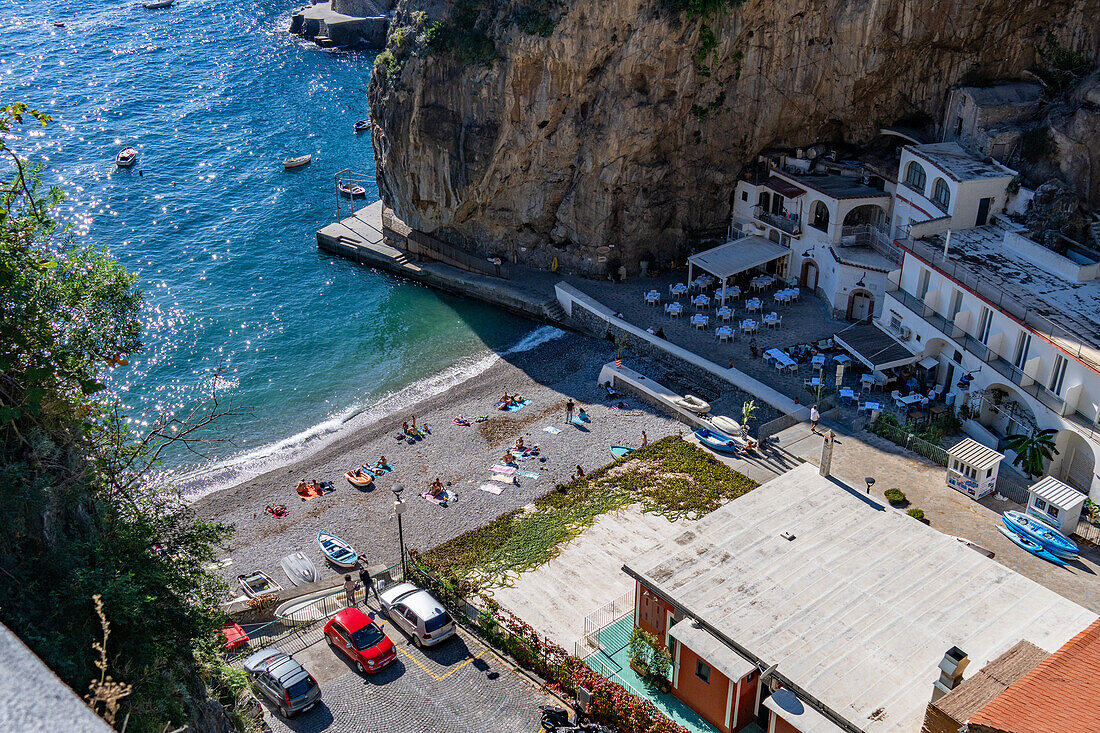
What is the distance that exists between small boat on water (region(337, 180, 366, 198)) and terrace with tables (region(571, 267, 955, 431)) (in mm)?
20853

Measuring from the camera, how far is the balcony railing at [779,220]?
4566 cm

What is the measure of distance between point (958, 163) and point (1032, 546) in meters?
19.0

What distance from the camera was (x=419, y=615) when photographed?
26.2 meters

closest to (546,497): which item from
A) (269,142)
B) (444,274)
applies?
(444,274)

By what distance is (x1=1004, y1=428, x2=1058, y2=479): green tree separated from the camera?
3136 cm

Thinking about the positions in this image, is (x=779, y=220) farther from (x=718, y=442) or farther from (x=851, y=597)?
(x=851, y=597)

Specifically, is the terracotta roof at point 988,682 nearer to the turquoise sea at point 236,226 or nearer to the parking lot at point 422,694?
the parking lot at point 422,694

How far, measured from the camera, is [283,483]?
122ft

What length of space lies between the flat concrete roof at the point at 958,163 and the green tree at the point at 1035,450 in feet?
40.3

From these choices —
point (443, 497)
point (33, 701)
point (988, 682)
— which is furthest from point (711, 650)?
point (33, 701)

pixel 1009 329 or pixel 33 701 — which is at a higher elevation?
pixel 33 701

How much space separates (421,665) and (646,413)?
16472 millimetres

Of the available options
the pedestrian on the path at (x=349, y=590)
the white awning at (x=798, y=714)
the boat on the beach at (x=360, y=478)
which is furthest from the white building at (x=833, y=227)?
the pedestrian on the path at (x=349, y=590)

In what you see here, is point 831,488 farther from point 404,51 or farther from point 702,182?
point 404,51
